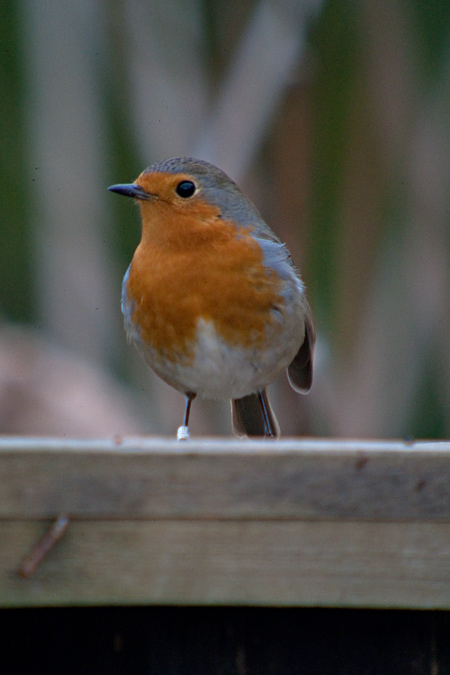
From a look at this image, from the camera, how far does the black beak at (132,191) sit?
2.41 metres

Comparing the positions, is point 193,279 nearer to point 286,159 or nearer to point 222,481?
point 222,481

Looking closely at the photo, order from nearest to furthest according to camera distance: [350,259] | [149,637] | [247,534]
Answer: [247,534]
[149,637]
[350,259]

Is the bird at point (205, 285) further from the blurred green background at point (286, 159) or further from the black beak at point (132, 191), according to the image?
the blurred green background at point (286, 159)

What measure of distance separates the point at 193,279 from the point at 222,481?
1.15 m

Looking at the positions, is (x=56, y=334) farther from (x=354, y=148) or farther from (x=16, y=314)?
(x=354, y=148)

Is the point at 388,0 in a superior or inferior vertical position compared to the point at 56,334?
superior

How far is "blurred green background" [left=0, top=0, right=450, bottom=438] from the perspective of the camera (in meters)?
3.67

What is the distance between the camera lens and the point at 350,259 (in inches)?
147

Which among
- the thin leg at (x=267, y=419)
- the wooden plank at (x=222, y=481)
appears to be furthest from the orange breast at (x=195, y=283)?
the wooden plank at (x=222, y=481)

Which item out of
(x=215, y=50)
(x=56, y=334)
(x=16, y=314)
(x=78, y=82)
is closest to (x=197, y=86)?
(x=215, y=50)

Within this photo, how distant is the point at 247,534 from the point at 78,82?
2.91m

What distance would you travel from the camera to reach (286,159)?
145 inches

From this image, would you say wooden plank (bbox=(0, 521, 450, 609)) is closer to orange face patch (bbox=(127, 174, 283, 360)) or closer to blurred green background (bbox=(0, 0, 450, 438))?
orange face patch (bbox=(127, 174, 283, 360))

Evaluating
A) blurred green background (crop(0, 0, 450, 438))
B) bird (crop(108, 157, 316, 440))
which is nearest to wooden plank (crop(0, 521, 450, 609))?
bird (crop(108, 157, 316, 440))
